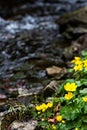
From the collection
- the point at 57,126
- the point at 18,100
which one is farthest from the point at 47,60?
the point at 57,126

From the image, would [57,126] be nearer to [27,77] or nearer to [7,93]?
[7,93]

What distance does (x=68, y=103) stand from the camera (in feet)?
11.4

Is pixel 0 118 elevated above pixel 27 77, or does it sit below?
above

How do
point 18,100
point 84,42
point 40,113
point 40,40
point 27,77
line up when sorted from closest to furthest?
point 40,113
point 18,100
point 27,77
point 84,42
point 40,40

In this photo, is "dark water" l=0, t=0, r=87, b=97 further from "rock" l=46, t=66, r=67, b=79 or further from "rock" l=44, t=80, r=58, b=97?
"rock" l=44, t=80, r=58, b=97

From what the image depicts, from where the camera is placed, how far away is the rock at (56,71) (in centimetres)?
589

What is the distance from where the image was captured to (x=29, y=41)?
8156 millimetres

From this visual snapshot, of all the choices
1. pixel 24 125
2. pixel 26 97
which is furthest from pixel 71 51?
pixel 24 125

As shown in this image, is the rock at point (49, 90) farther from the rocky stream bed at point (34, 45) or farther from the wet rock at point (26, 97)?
the wet rock at point (26, 97)

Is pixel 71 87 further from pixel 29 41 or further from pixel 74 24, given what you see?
pixel 74 24

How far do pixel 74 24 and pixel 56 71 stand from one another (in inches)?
115

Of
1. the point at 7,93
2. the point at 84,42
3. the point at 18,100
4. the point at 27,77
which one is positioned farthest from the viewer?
the point at 84,42

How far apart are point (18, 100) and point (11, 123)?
28.2 inches

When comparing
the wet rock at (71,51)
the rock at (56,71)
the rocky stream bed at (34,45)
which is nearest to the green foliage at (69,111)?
the rocky stream bed at (34,45)
